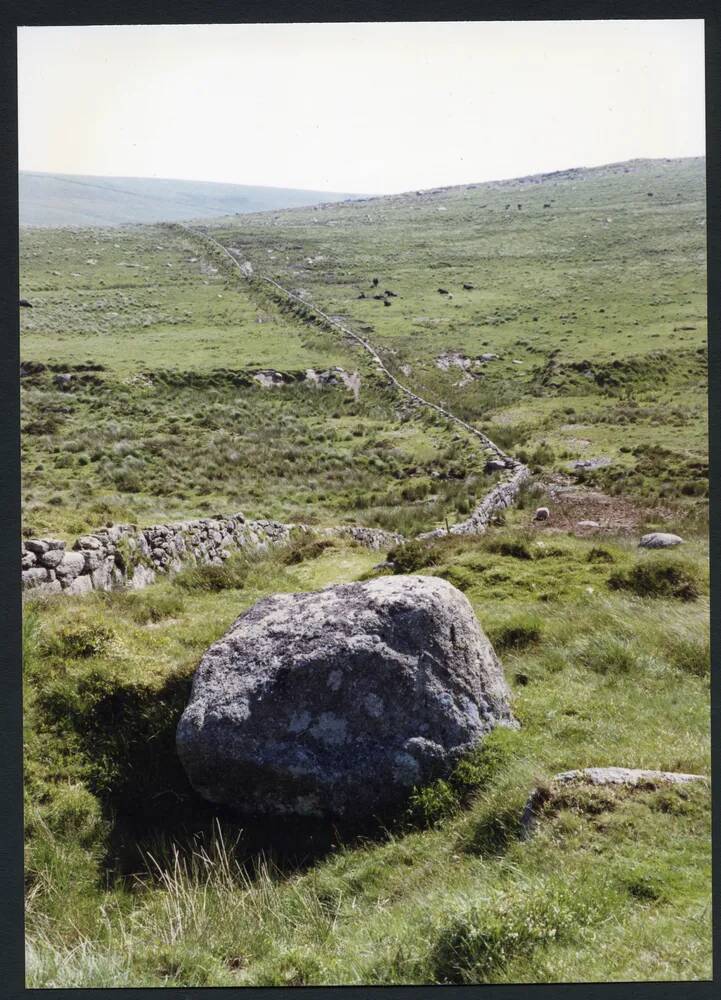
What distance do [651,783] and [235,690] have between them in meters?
3.20

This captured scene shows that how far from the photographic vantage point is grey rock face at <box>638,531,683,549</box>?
1030 cm

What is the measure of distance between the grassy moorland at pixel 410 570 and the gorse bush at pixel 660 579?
33mm

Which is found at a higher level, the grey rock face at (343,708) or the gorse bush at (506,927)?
the grey rock face at (343,708)

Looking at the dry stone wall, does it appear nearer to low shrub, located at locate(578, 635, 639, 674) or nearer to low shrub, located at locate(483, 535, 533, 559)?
low shrub, located at locate(483, 535, 533, 559)

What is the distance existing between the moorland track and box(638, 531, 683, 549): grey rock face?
7.70 ft

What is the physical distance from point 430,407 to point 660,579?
9.11m

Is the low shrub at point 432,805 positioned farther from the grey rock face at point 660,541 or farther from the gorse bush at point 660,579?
the grey rock face at point 660,541

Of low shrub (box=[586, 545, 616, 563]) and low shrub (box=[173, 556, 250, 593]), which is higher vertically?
low shrub (box=[586, 545, 616, 563])

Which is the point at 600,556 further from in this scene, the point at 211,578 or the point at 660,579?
the point at 211,578

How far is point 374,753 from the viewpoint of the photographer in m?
6.16

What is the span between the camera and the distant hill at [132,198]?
10984 millimetres

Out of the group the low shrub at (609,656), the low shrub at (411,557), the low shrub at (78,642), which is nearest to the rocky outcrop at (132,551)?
the low shrub at (78,642)

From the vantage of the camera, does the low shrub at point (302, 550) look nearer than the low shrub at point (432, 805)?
No

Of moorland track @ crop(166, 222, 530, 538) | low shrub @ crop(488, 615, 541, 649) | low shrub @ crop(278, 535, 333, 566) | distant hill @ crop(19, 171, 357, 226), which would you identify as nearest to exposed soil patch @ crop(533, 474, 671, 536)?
moorland track @ crop(166, 222, 530, 538)
